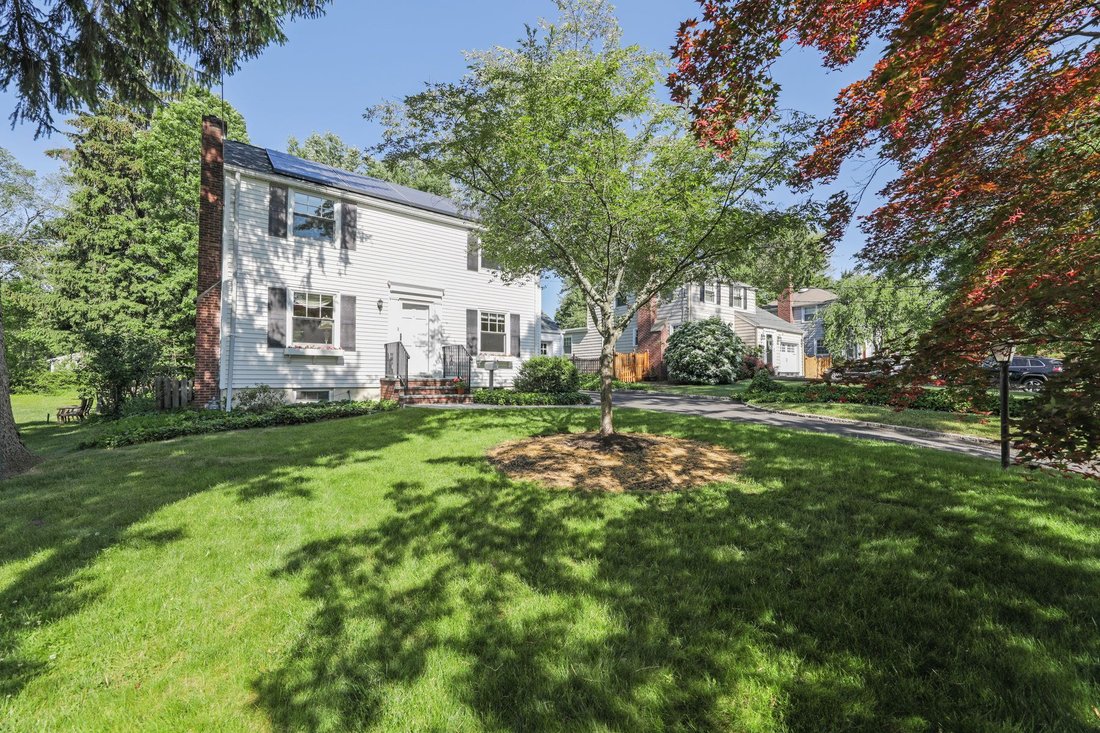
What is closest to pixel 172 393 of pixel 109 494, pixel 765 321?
pixel 109 494

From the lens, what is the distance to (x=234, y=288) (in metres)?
10.7

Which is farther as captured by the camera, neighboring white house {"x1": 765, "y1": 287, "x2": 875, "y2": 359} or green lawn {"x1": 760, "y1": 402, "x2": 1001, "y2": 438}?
neighboring white house {"x1": 765, "y1": 287, "x2": 875, "y2": 359}

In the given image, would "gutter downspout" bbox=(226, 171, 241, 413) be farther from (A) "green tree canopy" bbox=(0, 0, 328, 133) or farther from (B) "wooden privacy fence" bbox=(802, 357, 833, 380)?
(B) "wooden privacy fence" bbox=(802, 357, 833, 380)

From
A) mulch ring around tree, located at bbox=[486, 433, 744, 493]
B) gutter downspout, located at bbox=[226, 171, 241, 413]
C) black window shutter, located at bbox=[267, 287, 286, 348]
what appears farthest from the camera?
black window shutter, located at bbox=[267, 287, 286, 348]

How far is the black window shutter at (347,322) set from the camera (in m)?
12.1

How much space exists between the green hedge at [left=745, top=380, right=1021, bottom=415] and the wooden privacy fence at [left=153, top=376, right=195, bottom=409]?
13.6 metres

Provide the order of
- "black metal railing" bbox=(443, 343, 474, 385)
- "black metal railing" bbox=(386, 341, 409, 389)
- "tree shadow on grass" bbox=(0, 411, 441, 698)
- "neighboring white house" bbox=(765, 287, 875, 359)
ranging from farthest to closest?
"neighboring white house" bbox=(765, 287, 875, 359) → "black metal railing" bbox=(443, 343, 474, 385) → "black metal railing" bbox=(386, 341, 409, 389) → "tree shadow on grass" bbox=(0, 411, 441, 698)

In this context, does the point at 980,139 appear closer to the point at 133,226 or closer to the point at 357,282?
the point at 357,282

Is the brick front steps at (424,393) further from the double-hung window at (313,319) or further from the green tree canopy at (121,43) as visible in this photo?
the green tree canopy at (121,43)

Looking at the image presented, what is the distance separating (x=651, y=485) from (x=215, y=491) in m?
4.56

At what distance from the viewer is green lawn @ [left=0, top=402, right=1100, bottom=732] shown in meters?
1.88

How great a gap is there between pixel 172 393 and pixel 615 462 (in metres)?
11.8

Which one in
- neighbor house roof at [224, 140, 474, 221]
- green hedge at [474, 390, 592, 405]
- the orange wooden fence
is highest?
neighbor house roof at [224, 140, 474, 221]

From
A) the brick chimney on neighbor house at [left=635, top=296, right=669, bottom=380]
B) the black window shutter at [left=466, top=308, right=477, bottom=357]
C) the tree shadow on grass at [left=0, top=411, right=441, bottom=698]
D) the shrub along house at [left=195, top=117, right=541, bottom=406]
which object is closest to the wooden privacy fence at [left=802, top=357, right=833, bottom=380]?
the brick chimney on neighbor house at [left=635, top=296, right=669, bottom=380]
